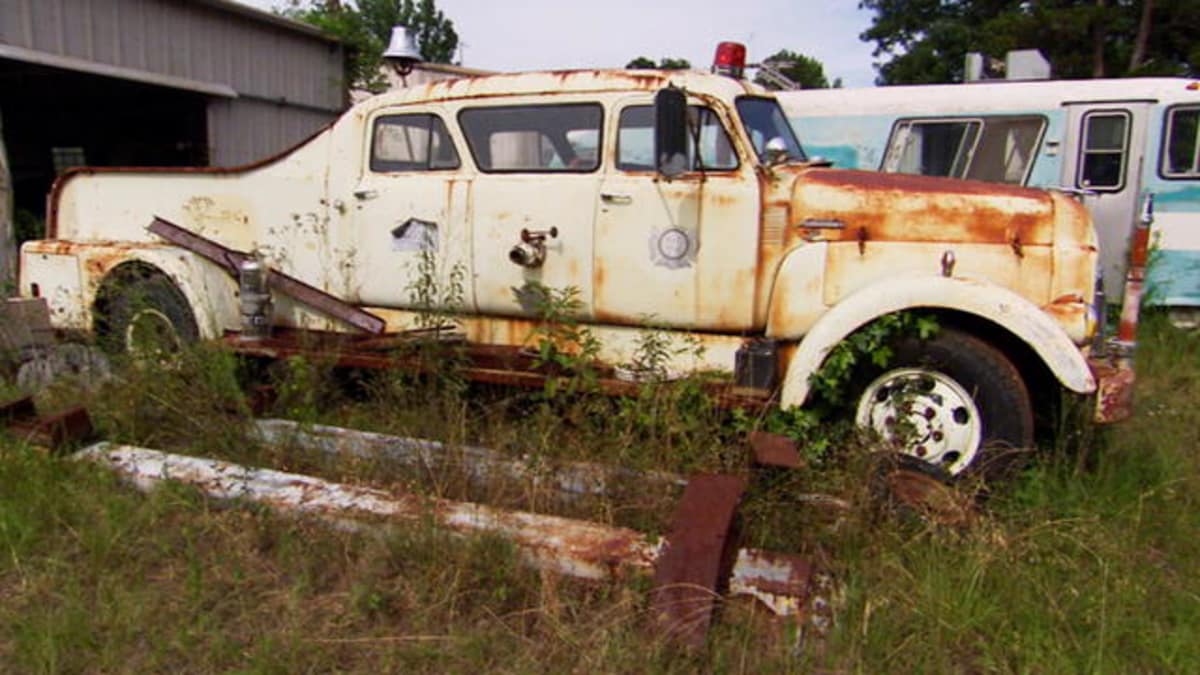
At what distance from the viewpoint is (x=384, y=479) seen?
12.3ft

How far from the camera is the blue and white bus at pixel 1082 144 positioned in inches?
316

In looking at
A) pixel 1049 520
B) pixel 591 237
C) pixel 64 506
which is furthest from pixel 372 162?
pixel 1049 520

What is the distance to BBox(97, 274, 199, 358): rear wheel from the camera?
4875 mm

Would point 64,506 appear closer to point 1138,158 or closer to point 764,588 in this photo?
point 764,588

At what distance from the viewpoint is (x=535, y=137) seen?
4.58m

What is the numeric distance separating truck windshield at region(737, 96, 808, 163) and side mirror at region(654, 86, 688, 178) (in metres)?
0.53

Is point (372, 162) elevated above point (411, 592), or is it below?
above

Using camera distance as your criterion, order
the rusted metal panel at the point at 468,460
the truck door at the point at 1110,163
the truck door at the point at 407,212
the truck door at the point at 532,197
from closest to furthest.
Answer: the rusted metal panel at the point at 468,460 < the truck door at the point at 532,197 < the truck door at the point at 407,212 < the truck door at the point at 1110,163

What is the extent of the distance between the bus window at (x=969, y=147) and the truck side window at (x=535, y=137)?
17.8 ft

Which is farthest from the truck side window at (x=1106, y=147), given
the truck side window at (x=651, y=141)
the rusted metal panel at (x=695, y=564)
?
the rusted metal panel at (x=695, y=564)

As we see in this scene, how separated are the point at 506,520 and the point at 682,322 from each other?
5.36 feet

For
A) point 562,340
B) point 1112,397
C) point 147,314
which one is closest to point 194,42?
point 147,314

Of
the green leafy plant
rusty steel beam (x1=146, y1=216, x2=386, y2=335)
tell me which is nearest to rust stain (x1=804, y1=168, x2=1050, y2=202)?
the green leafy plant

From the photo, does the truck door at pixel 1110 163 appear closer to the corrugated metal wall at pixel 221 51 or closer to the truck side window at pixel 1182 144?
the truck side window at pixel 1182 144
